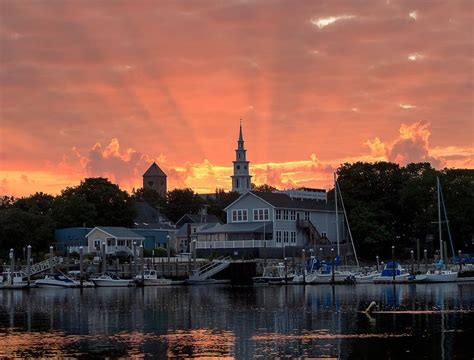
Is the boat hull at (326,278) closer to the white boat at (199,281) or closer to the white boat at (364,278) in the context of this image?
the white boat at (364,278)

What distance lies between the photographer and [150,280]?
110250 millimetres

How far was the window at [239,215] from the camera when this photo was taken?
132 meters

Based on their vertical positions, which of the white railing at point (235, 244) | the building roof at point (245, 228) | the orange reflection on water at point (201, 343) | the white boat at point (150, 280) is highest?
the building roof at point (245, 228)

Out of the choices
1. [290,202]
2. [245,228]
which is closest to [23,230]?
[245,228]

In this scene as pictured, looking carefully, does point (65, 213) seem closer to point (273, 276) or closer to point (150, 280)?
point (150, 280)

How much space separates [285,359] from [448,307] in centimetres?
3116

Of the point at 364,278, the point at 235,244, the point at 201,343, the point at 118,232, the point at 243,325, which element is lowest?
the point at 201,343

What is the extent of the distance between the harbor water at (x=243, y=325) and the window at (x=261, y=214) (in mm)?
37561

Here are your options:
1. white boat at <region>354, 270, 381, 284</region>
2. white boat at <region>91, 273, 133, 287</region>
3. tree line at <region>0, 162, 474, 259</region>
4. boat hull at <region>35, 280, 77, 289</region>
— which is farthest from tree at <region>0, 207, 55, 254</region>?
white boat at <region>354, 270, 381, 284</region>

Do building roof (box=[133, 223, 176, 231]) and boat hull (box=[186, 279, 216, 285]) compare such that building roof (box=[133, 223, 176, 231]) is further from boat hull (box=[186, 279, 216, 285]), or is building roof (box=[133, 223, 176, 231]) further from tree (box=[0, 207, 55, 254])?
boat hull (box=[186, 279, 216, 285])

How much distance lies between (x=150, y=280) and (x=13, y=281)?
17.2 meters

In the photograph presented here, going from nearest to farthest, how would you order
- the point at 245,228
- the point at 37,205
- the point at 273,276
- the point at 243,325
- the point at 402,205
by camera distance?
the point at 243,325, the point at 273,276, the point at 245,228, the point at 402,205, the point at 37,205

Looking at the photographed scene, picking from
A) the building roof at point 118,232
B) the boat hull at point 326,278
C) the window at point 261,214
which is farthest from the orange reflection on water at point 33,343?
the building roof at point 118,232

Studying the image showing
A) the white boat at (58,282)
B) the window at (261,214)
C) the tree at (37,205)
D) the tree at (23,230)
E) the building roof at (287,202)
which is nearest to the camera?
the white boat at (58,282)
